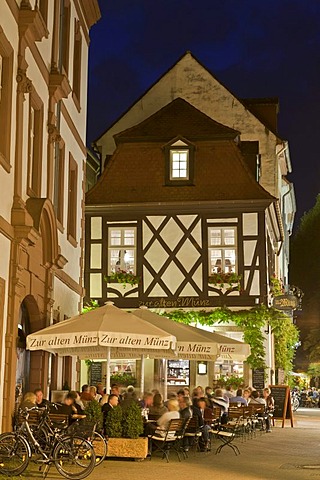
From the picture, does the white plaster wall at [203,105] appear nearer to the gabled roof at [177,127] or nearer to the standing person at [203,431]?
the gabled roof at [177,127]

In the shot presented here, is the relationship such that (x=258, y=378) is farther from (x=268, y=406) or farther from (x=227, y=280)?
(x=268, y=406)

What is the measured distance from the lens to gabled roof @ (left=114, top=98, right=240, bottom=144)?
34.1 m

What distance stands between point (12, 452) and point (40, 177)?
7.24 m

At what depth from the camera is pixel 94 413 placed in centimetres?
1645

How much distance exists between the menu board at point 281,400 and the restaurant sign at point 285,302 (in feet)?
11.6

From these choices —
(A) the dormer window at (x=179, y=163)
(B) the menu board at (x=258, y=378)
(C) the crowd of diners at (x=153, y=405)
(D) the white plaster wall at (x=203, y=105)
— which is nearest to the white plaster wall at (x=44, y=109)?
(C) the crowd of diners at (x=153, y=405)

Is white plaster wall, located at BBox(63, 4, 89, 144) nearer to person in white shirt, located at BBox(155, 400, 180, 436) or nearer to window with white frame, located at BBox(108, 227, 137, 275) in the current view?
window with white frame, located at BBox(108, 227, 137, 275)

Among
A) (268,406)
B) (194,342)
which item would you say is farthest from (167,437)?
(268,406)

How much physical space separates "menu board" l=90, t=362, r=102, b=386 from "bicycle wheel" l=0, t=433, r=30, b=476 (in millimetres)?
19184

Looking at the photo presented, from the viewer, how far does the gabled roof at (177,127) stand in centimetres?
3406

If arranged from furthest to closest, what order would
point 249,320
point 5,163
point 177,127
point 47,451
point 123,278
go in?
point 177,127 → point 123,278 → point 249,320 → point 5,163 → point 47,451

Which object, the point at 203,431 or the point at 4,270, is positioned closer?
the point at 4,270

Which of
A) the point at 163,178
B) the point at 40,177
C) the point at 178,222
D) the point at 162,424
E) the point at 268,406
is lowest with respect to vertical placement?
the point at 162,424

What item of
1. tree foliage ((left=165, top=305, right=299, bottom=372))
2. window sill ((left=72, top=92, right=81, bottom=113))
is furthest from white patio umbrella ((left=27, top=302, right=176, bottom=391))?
tree foliage ((left=165, top=305, right=299, bottom=372))
